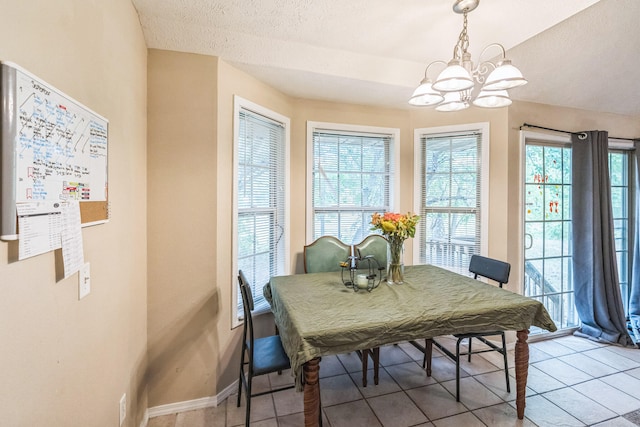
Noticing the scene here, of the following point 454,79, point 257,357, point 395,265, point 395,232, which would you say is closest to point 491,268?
point 395,265

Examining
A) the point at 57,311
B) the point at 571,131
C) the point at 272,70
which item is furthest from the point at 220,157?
the point at 571,131

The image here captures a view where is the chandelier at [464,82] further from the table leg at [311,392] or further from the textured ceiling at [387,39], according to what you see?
the table leg at [311,392]

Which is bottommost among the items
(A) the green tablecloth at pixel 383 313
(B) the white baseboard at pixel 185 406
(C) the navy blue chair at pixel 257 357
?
(B) the white baseboard at pixel 185 406

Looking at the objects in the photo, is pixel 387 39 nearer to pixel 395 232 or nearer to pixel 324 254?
pixel 395 232

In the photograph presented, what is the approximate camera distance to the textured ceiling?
5.88ft

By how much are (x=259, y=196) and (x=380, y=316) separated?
142cm

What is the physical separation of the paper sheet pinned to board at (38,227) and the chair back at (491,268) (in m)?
2.66

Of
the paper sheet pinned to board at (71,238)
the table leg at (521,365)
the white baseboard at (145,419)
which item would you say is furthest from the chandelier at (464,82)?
the white baseboard at (145,419)

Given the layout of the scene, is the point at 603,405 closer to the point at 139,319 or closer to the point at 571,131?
the point at 571,131

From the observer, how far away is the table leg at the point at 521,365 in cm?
184

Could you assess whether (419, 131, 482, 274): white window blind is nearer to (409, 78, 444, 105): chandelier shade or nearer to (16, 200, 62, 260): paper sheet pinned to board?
(409, 78, 444, 105): chandelier shade

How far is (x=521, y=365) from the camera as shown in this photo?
6.07 ft

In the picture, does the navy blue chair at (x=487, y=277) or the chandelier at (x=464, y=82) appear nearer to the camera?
the chandelier at (x=464, y=82)

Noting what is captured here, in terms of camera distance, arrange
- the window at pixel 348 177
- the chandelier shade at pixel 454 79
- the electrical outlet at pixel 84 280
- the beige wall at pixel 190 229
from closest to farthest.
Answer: the electrical outlet at pixel 84 280 < the chandelier shade at pixel 454 79 < the beige wall at pixel 190 229 < the window at pixel 348 177
